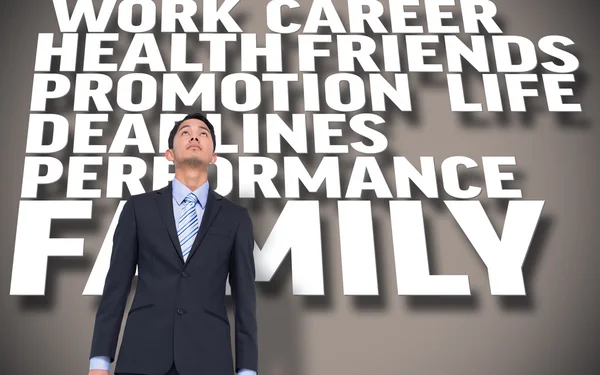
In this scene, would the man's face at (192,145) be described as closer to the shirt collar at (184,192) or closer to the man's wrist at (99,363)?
the shirt collar at (184,192)

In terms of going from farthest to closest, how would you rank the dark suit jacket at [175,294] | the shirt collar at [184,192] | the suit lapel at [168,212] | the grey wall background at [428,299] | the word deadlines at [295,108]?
the word deadlines at [295,108], the grey wall background at [428,299], the shirt collar at [184,192], the suit lapel at [168,212], the dark suit jacket at [175,294]

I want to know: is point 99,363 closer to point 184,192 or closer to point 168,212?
point 168,212

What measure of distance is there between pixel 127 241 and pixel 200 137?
0.47 meters

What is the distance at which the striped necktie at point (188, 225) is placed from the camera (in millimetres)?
1861

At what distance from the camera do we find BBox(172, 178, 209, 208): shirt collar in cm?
197

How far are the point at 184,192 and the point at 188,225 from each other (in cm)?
14

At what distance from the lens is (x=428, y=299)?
8.62 ft

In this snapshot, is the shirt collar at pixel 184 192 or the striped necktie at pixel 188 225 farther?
the shirt collar at pixel 184 192

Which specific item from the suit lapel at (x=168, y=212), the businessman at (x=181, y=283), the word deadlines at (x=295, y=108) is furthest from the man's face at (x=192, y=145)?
the word deadlines at (x=295, y=108)

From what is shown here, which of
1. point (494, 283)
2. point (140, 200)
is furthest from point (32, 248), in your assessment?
point (494, 283)

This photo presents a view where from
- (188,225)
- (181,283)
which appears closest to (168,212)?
(188,225)

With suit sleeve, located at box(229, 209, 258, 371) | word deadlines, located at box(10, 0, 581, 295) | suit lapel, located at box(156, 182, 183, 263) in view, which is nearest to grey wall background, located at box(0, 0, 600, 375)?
word deadlines, located at box(10, 0, 581, 295)

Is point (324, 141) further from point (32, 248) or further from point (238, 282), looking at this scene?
point (32, 248)

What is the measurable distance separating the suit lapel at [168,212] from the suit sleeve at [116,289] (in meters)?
0.10
